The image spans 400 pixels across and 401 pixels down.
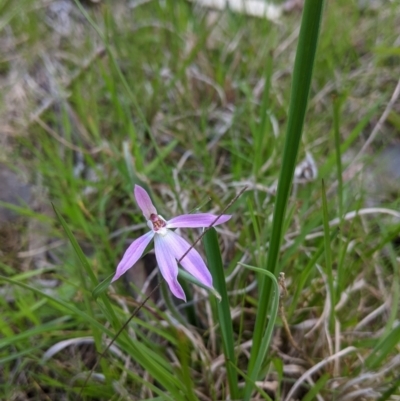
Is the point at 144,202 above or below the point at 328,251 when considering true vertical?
above

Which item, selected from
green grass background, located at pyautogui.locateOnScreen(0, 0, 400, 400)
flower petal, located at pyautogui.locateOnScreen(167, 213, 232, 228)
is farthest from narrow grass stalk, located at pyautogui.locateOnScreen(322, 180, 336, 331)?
flower petal, located at pyautogui.locateOnScreen(167, 213, 232, 228)

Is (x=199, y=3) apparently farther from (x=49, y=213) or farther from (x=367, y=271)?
(x=367, y=271)

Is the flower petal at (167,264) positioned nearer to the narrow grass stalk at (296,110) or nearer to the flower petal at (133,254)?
the flower petal at (133,254)

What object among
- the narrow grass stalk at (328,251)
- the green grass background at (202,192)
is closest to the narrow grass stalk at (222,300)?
Result: the green grass background at (202,192)

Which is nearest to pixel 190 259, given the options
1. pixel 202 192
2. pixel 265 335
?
pixel 265 335

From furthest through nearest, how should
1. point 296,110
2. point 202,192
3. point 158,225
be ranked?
1. point 202,192
2. point 158,225
3. point 296,110

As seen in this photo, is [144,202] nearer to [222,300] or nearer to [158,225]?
[158,225]

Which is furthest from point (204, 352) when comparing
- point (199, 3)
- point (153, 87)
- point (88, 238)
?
point (199, 3)
